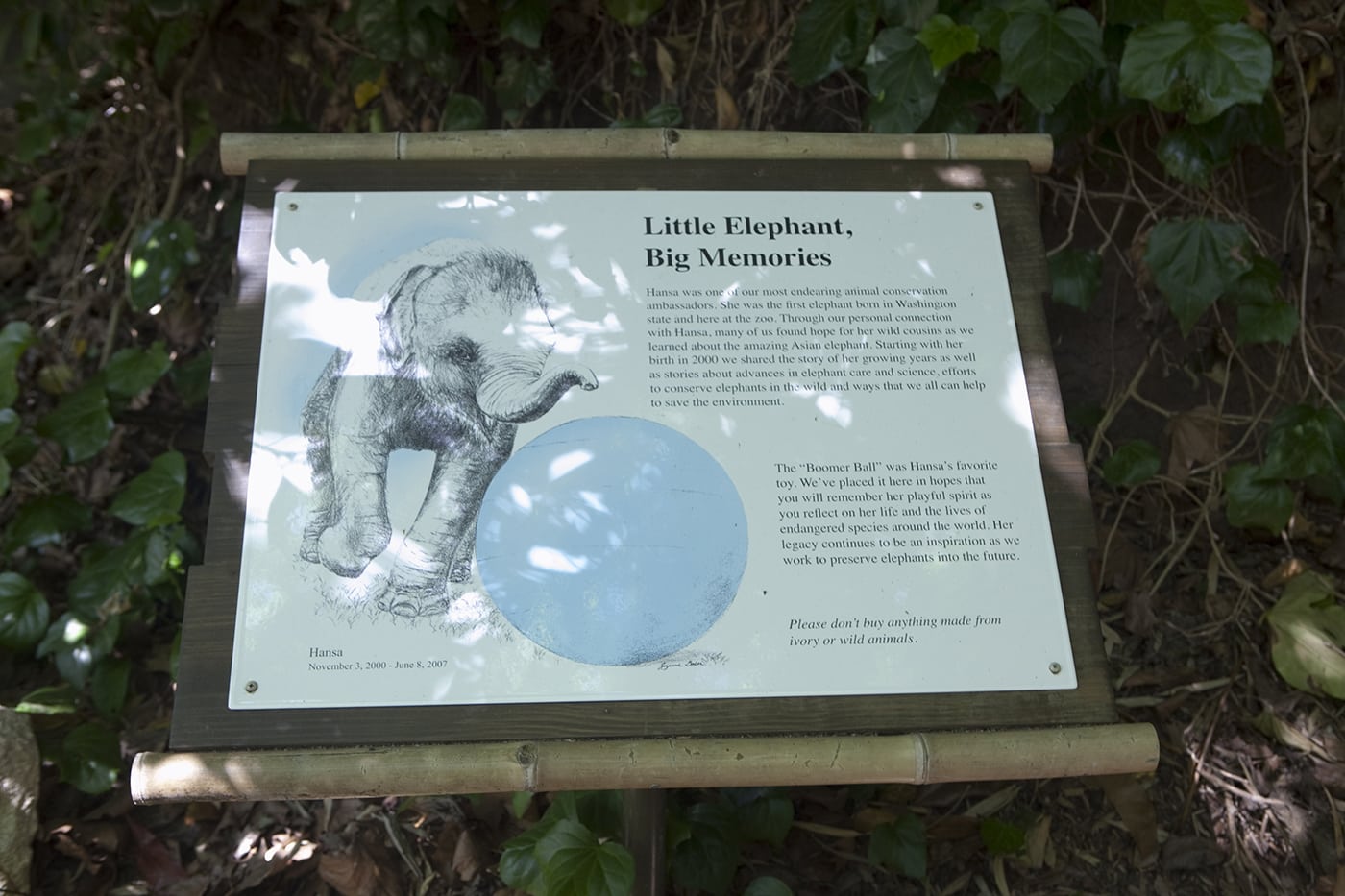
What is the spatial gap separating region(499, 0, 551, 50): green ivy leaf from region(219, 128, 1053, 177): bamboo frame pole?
0.68 metres

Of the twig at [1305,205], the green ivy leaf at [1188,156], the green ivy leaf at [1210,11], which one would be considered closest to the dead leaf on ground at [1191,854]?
the twig at [1305,205]

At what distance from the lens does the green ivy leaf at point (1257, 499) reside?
192 cm

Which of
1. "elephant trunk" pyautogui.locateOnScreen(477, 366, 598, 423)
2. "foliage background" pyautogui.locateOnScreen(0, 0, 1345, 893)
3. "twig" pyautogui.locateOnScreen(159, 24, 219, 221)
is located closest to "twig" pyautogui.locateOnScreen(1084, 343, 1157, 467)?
"foliage background" pyautogui.locateOnScreen(0, 0, 1345, 893)

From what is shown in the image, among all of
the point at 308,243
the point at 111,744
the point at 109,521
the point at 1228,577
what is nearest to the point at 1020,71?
the point at 1228,577

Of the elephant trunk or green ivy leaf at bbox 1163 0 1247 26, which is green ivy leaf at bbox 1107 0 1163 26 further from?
the elephant trunk

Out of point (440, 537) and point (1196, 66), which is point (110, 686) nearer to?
point (440, 537)

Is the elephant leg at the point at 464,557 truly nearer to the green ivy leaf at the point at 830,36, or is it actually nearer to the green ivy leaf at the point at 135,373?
the green ivy leaf at the point at 135,373

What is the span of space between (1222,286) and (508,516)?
146 cm

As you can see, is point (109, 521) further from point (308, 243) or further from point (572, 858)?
point (572, 858)

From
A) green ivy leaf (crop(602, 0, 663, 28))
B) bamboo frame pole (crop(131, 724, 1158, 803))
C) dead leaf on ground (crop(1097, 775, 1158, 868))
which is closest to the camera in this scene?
bamboo frame pole (crop(131, 724, 1158, 803))

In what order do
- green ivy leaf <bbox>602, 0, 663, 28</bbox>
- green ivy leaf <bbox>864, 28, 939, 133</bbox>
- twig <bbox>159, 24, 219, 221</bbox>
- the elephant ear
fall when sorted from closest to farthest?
the elephant ear
green ivy leaf <bbox>864, 28, 939, 133</bbox>
green ivy leaf <bbox>602, 0, 663, 28</bbox>
twig <bbox>159, 24, 219, 221</bbox>

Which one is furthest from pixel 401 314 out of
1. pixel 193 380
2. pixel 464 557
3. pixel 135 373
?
pixel 193 380

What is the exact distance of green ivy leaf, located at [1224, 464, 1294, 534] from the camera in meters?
1.92

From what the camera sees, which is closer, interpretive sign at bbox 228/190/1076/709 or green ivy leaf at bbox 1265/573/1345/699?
interpretive sign at bbox 228/190/1076/709
